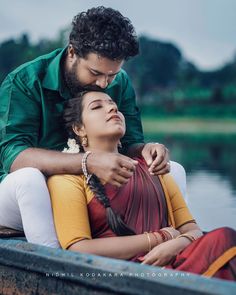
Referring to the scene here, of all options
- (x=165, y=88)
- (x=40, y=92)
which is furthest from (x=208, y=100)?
(x=40, y=92)

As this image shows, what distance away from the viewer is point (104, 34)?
3035 mm

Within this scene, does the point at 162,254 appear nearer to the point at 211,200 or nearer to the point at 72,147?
the point at 72,147

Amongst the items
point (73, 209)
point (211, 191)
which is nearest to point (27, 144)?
point (73, 209)

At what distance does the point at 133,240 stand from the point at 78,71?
2.42ft

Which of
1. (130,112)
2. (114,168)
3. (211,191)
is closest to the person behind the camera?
(114,168)

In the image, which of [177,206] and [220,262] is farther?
[177,206]

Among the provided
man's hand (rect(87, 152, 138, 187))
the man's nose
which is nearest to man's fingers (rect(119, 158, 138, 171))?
man's hand (rect(87, 152, 138, 187))

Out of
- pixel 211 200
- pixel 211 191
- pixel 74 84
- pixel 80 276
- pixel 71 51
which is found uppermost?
pixel 71 51

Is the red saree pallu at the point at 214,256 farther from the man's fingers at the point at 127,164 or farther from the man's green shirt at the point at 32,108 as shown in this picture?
the man's green shirt at the point at 32,108

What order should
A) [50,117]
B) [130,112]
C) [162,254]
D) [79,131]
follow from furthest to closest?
1. [130,112]
2. [50,117]
3. [79,131]
4. [162,254]

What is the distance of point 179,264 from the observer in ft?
8.31

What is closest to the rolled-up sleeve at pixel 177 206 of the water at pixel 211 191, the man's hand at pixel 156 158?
the man's hand at pixel 156 158

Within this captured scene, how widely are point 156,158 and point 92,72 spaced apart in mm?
421

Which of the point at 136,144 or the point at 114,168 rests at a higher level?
the point at 114,168
